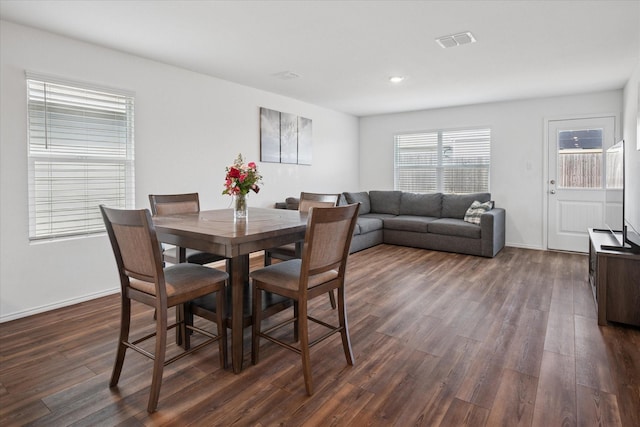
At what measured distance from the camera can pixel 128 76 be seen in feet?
11.6

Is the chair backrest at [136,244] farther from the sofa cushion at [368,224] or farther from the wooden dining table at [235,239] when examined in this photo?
the sofa cushion at [368,224]

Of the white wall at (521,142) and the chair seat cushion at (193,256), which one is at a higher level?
the white wall at (521,142)

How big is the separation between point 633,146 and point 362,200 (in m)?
3.65

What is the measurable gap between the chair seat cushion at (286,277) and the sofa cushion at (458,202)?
4.18m

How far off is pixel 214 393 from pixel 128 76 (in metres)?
3.08

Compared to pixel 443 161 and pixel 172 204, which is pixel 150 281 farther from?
pixel 443 161

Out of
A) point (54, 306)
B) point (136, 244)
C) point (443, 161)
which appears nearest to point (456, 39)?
point (136, 244)

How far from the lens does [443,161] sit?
6348 millimetres

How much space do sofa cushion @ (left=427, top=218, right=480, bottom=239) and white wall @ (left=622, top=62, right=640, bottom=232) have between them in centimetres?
165

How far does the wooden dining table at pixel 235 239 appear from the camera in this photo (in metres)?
1.87

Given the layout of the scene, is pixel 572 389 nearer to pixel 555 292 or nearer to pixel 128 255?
pixel 555 292

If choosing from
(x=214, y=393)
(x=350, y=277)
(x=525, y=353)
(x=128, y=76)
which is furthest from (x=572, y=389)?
(x=128, y=76)

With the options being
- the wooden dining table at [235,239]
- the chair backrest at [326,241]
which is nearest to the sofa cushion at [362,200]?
the wooden dining table at [235,239]

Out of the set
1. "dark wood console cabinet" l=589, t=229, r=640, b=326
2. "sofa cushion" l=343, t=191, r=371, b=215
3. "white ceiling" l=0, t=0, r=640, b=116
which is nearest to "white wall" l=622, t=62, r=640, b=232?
"white ceiling" l=0, t=0, r=640, b=116
